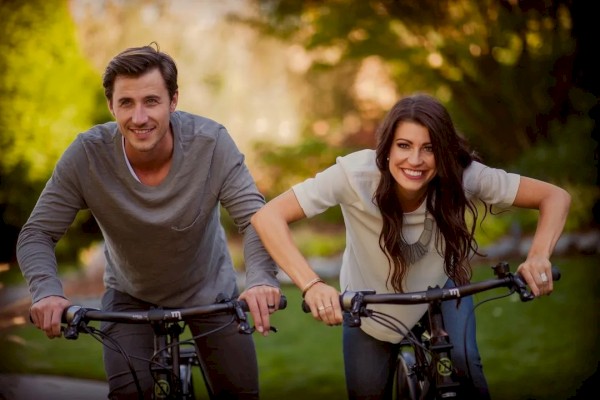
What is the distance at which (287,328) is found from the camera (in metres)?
7.67

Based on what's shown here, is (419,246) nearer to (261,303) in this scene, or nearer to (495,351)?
(261,303)

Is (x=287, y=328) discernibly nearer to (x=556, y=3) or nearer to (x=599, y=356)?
(x=599, y=356)

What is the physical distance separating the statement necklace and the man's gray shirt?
0.52m

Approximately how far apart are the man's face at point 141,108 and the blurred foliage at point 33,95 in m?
5.07

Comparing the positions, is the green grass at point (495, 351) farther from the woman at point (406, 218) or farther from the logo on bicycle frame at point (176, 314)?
the logo on bicycle frame at point (176, 314)

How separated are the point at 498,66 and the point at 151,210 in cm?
711

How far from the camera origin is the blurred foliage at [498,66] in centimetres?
822

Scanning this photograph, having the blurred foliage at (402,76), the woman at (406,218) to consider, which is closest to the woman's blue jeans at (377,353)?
the woman at (406,218)

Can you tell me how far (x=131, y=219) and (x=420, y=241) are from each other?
1055 millimetres

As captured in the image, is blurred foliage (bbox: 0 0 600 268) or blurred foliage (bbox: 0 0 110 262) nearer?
blurred foliage (bbox: 0 0 110 262)

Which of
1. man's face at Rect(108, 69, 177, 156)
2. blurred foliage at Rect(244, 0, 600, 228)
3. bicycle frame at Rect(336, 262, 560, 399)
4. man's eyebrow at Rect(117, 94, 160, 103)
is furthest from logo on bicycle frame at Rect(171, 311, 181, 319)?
blurred foliage at Rect(244, 0, 600, 228)

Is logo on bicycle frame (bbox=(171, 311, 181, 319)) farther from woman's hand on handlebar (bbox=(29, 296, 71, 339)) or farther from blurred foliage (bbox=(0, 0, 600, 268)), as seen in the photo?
blurred foliage (bbox=(0, 0, 600, 268))

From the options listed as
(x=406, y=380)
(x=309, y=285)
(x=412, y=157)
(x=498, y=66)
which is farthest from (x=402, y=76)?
(x=309, y=285)

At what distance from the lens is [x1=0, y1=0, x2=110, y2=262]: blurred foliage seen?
759cm
